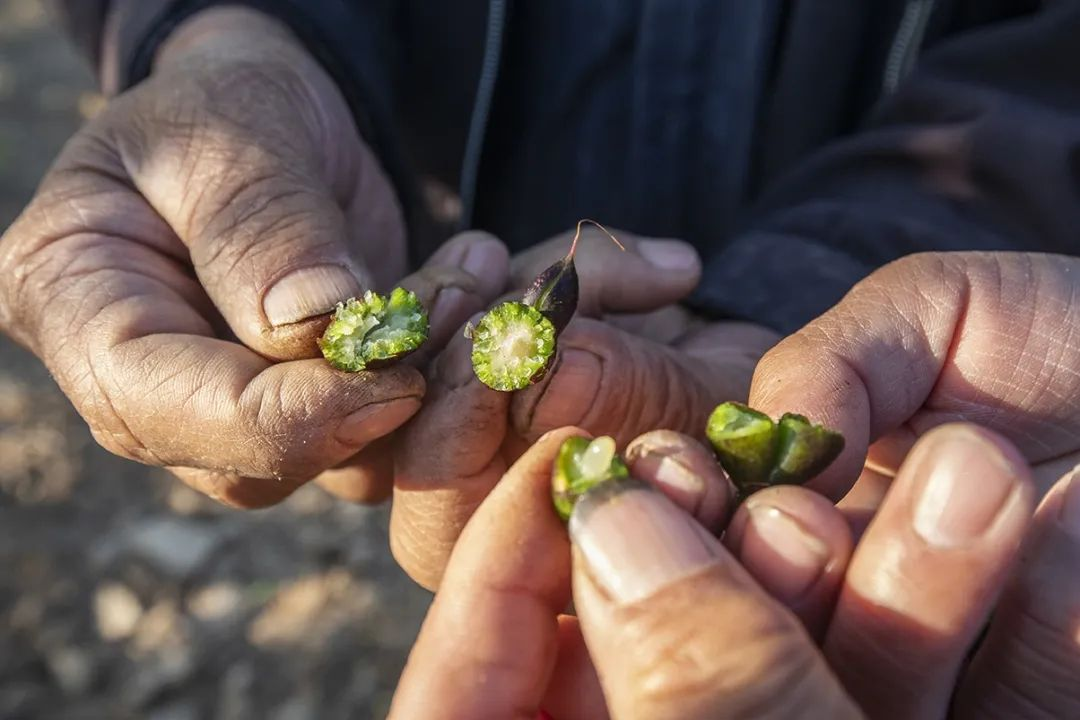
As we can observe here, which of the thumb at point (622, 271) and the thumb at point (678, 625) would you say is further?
the thumb at point (622, 271)

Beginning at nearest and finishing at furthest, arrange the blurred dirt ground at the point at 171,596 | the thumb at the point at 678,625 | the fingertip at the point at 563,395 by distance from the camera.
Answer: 1. the thumb at the point at 678,625
2. the fingertip at the point at 563,395
3. the blurred dirt ground at the point at 171,596

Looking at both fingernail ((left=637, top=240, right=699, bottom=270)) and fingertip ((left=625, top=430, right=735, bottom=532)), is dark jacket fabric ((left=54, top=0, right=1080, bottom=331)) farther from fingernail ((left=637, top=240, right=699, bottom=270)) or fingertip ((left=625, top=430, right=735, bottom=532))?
fingertip ((left=625, top=430, right=735, bottom=532))

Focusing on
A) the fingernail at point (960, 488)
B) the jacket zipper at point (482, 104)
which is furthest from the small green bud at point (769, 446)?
the jacket zipper at point (482, 104)

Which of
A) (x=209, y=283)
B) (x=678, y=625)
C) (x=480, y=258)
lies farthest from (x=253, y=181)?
(x=678, y=625)

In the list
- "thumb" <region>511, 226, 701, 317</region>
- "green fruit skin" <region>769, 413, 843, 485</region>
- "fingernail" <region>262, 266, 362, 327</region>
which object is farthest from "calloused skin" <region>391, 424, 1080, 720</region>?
"thumb" <region>511, 226, 701, 317</region>

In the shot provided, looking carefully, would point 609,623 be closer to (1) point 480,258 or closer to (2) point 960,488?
(2) point 960,488

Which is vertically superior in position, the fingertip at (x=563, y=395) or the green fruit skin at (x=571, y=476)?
the green fruit skin at (x=571, y=476)

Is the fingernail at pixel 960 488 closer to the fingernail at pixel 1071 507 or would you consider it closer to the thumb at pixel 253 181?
the fingernail at pixel 1071 507
